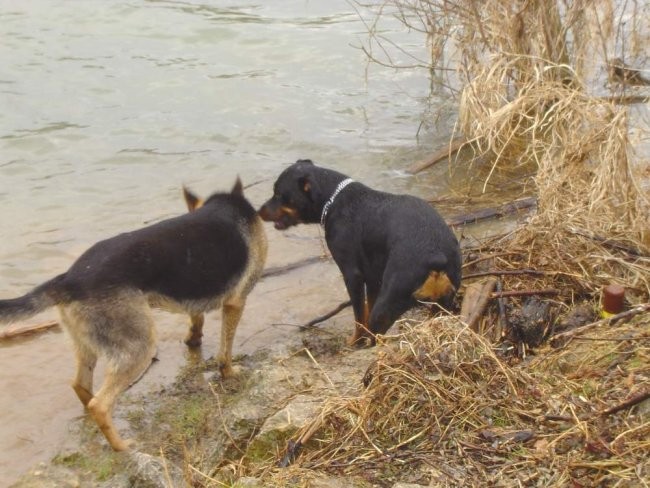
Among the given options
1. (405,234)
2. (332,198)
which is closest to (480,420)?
(405,234)

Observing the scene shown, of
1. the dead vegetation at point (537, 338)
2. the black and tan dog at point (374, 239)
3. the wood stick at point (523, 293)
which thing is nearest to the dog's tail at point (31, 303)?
the dead vegetation at point (537, 338)

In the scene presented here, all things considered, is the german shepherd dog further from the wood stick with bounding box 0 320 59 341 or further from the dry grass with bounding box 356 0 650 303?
the dry grass with bounding box 356 0 650 303

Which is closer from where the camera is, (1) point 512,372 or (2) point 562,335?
(1) point 512,372

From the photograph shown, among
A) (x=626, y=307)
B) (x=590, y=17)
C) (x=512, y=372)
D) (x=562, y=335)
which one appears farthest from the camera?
(x=590, y=17)

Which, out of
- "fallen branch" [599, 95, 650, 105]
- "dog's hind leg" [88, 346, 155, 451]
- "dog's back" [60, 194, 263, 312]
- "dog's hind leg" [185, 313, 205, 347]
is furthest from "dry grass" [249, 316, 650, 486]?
"fallen branch" [599, 95, 650, 105]

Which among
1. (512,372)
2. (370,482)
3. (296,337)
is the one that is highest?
(512,372)

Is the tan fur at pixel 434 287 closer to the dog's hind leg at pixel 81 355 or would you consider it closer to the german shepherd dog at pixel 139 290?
the german shepherd dog at pixel 139 290

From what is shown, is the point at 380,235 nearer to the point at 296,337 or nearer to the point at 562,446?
the point at 296,337

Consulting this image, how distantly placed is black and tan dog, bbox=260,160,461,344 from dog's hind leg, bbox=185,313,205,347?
99 centimetres

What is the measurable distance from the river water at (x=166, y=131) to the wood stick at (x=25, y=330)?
7 cm

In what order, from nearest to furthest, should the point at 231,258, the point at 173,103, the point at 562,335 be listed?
the point at 562,335, the point at 231,258, the point at 173,103

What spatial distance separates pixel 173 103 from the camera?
12.1m

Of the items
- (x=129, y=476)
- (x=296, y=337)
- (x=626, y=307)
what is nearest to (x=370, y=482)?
(x=129, y=476)

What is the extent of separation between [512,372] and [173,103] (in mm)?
8903
